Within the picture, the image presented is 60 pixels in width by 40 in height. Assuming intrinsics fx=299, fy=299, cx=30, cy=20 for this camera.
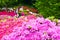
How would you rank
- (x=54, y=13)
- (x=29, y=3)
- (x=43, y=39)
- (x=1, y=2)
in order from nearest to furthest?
(x=43, y=39) → (x=54, y=13) → (x=1, y=2) → (x=29, y=3)

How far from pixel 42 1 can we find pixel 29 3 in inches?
452

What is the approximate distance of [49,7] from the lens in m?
21.3

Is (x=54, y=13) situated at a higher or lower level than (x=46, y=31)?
lower

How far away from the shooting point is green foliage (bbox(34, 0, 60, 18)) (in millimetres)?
20859

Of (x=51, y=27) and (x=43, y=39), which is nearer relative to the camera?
(x=43, y=39)

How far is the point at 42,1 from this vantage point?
69.9 ft

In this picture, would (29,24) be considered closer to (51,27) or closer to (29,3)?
(51,27)

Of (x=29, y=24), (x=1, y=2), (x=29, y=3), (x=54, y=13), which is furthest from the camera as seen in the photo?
(x=29, y=3)

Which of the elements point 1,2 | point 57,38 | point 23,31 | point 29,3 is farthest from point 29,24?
point 29,3

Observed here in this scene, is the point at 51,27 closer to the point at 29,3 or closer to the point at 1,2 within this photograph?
the point at 1,2

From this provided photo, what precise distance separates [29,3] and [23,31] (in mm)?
25787

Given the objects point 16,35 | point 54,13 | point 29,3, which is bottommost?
point 29,3

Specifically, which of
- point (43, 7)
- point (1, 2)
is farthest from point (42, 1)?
point (1, 2)

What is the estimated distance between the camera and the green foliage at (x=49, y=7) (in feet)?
68.4
